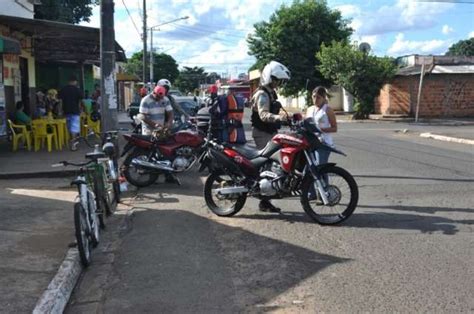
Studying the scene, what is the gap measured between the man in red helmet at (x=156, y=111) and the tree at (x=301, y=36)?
30469mm

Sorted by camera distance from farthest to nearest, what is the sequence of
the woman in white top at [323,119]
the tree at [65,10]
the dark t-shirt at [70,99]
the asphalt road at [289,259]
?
the tree at [65,10] → the dark t-shirt at [70,99] → the woman in white top at [323,119] → the asphalt road at [289,259]

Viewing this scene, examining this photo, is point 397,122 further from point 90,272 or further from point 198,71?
point 198,71

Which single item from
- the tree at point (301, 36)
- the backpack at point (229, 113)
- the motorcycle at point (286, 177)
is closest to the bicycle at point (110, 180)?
the motorcycle at point (286, 177)

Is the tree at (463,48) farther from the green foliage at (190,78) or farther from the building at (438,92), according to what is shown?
the building at (438,92)

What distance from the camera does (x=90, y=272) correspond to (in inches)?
253

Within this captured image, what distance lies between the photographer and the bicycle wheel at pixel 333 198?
26.2ft

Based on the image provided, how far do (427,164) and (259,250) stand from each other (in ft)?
26.3

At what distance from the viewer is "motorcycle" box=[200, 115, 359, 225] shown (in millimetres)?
8023

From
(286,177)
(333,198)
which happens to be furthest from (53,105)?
(333,198)

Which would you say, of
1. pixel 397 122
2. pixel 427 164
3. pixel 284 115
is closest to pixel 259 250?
pixel 284 115

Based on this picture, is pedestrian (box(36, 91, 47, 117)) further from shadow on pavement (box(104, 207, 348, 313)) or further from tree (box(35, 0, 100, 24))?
shadow on pavement (box(104, 207, 348, 313))

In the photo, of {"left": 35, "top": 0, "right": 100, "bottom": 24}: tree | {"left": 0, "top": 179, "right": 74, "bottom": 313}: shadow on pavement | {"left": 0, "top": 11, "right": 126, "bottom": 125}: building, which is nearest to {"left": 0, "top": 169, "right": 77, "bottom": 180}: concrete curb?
{"left": 0, "top": 179, "right": 74, "bottom": 313}: shadow on pavement

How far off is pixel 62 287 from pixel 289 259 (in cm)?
231

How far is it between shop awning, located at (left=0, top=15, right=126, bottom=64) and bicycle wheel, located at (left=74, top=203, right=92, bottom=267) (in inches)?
420
